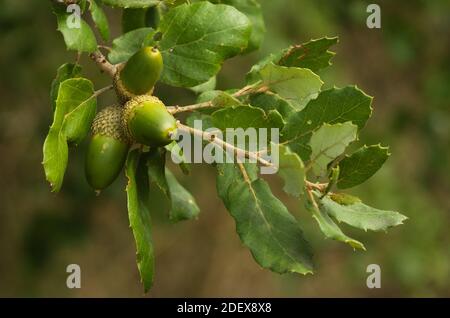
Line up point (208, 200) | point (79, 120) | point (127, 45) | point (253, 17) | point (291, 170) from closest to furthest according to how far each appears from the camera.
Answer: point (291, 170), point (79, 120), point (127, 45), point (253, 17), point (208, 200)

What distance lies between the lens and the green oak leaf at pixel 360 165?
1.11m

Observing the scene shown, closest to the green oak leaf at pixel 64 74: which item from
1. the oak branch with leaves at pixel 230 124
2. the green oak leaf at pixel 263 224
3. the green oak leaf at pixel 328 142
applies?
the oak branch with leaves at pixel 230 124

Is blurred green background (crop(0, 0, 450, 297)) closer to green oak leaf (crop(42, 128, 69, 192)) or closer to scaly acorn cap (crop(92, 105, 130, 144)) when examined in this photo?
scaly acorn cap (crop(92, 105, 130, 144))

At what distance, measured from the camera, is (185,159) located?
1164 millimetres

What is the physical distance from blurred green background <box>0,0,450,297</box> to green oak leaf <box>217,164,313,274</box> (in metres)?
1.51

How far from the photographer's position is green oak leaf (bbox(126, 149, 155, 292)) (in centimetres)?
107

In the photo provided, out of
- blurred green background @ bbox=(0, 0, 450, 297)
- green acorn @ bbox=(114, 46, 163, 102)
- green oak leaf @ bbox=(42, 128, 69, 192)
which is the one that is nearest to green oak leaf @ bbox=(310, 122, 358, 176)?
green acorn @ bbox=(114, 46, 163, 102)

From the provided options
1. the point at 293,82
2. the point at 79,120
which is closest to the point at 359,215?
the point at 293,82

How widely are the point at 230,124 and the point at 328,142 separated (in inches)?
5.9

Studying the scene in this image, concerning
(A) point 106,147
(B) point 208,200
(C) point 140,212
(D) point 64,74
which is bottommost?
(B) point 208,200

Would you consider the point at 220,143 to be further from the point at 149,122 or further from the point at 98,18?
the point at 98,18

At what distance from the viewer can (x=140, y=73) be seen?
42.9 inches

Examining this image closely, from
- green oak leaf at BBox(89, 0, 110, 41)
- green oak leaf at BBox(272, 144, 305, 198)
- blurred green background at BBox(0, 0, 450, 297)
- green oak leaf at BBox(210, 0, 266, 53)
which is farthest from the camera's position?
blurred green background at BBox(0, 0, 450, 297)

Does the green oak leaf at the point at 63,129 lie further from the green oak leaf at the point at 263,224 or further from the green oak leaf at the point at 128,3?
the green oak leaf at the point at 263,224
